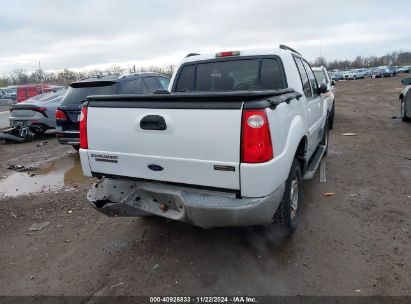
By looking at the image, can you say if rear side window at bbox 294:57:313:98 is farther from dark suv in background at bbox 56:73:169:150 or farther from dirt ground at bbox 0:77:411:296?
dark suv in background at bbox 56:73:169:150

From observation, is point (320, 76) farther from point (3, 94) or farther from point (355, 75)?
point (355, 75)

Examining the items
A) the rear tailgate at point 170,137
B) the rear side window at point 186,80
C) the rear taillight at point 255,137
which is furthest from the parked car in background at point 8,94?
the rear taillight at point 255,137

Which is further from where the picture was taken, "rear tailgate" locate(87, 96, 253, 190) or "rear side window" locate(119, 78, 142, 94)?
"rear side window" locate(119, 78, 142, 94)

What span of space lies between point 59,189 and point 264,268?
4.04m

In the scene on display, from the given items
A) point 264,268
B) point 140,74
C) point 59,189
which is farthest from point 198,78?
point 140,74

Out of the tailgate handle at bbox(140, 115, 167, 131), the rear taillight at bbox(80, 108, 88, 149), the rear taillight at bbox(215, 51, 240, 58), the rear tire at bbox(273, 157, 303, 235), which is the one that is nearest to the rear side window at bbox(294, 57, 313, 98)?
the rear taillight at bbox(215, 51, 240, 58)

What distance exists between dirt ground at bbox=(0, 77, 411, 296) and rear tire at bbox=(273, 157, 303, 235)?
19cm

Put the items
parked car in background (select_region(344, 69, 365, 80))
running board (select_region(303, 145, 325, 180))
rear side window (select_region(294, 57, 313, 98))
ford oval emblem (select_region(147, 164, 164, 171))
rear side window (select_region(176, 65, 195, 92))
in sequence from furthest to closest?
1. parked car in background (select_region(344, 69, 365, 80))
2. rear side window (select_region(176, 65, 195, 92))
3. rear side window (select_region(294, 57, 313, 98))
4. running board (select_region(303, 145, 325, 180))
5. ford oval emblem (select_region(147, 164, 164, 171))

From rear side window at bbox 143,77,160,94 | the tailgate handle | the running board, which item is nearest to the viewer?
the tailgate handle

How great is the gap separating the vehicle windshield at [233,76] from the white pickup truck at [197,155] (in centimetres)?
63

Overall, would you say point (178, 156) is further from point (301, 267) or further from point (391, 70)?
point (391, 70)

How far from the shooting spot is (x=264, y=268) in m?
3.27

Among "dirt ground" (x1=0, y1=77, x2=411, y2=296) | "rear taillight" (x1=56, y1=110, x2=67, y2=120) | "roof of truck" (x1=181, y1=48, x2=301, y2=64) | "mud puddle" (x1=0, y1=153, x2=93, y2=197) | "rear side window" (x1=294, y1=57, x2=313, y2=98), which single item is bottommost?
"dirt ground" (x1=0, y1=77, x2=411, y2=296)

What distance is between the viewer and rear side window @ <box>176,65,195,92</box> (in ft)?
15.6
